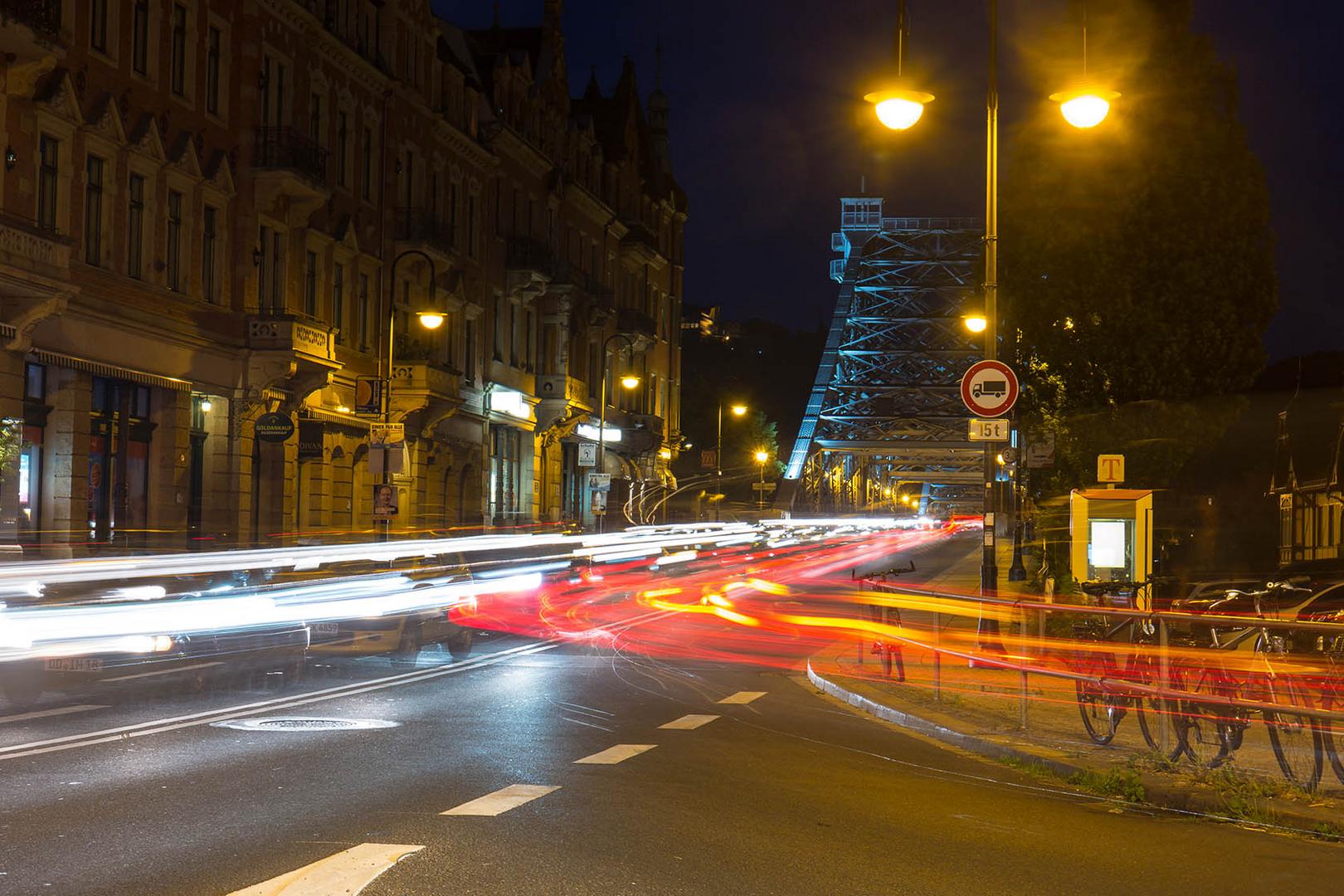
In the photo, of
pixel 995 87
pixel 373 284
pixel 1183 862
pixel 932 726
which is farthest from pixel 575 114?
pixel 1183 862

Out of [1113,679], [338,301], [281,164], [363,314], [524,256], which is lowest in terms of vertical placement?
[1113,679]

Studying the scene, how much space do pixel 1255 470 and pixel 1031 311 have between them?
35.9ft

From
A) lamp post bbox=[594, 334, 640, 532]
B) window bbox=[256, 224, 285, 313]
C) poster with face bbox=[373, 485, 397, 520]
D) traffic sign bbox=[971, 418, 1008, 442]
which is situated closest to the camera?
traffic sign bbox=[971, 418, 1008, 442]

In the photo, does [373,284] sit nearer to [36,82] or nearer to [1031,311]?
[36,82]

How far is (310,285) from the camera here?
39.2 metres

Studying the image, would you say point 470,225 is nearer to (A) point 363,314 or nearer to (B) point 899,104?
(A) point 363,314

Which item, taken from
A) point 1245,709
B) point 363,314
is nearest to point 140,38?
point 363,314

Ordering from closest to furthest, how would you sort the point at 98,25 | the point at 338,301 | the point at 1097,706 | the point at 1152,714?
the point at 1152,714
the point at 1097,706
the point at 98,25
the point at 338,301

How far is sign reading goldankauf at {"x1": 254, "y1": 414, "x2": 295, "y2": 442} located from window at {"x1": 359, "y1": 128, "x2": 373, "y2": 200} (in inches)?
367

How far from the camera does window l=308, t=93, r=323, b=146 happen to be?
39.0 m

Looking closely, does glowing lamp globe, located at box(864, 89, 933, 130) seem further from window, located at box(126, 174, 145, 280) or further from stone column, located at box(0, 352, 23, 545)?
window, located at box(126, 174, 145, 280)

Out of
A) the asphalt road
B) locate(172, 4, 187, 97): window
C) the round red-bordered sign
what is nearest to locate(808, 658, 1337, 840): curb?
the asphalt road

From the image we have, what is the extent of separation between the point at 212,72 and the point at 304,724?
82.8 feet

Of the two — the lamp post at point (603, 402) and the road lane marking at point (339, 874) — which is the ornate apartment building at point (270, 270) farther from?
the road lane marking at point (339, 874)
